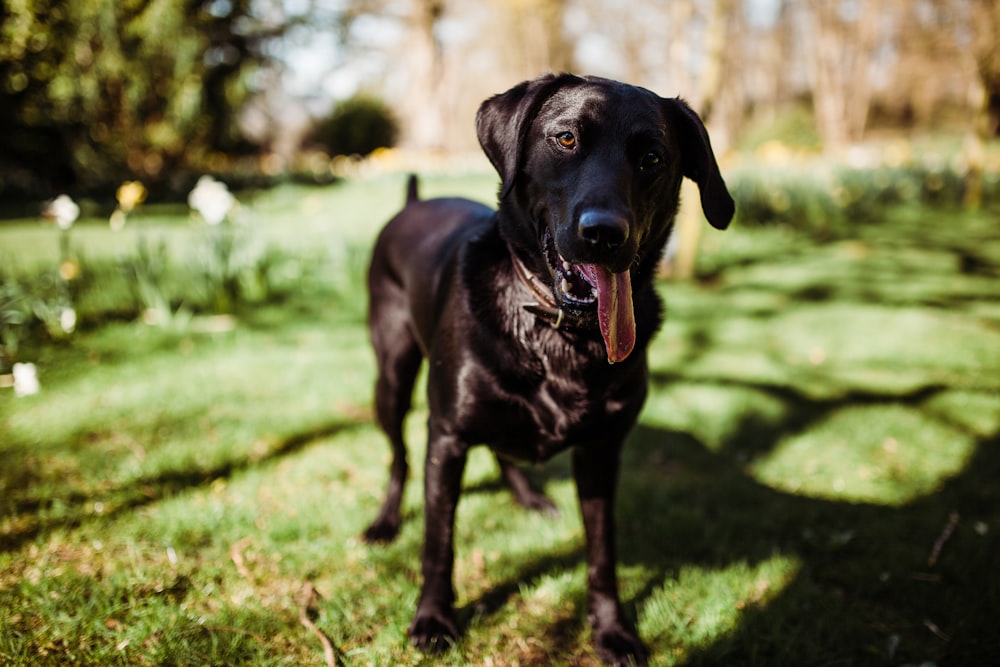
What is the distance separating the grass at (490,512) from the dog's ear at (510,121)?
1494 mm

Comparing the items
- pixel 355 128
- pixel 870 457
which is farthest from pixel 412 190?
pixel 355 128

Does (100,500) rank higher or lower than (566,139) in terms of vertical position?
lower

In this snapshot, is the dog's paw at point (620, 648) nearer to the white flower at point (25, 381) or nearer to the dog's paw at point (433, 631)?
the dog's paw at point (433, 631)

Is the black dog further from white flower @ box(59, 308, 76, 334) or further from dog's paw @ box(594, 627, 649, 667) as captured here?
white flower @ box(59, 308, 76, 334)

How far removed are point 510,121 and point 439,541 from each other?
1339 millimetres

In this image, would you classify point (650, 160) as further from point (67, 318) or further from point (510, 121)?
point (67, 318)

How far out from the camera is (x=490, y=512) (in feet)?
9.29

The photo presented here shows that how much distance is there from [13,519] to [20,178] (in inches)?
492

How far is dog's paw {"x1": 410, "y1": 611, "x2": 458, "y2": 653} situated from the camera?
1.96 m

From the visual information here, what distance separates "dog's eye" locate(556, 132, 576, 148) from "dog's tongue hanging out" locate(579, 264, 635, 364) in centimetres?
36

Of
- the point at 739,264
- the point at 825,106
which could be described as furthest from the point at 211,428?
the point at 825,106

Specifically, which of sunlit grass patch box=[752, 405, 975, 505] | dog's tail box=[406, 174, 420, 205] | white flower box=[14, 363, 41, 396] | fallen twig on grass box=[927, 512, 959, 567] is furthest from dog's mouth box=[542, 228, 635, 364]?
white flower box=[14, 363, 41, 396]

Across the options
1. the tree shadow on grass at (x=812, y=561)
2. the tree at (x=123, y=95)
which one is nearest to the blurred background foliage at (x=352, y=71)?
the tree at (x=123, y=95)

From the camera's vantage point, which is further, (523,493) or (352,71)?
(352,71)
